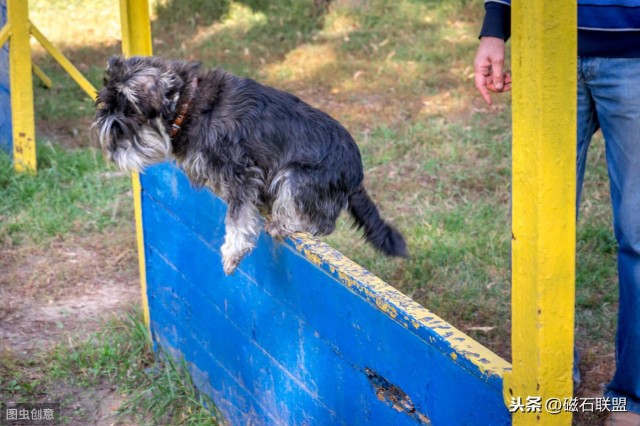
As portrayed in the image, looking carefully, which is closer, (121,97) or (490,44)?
(490,44)

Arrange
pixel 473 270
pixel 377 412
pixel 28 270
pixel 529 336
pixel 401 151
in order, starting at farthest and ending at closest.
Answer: pixel 401 151 → pixel 28 270 → pixel 473 270 → pixel 377 412 → pixel 529 336

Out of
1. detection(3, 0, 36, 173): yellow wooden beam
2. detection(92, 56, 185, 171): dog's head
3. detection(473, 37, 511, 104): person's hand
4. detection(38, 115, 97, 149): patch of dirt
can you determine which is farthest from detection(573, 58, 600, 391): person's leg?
detection(38, 115, 97, 149): patch of dirt

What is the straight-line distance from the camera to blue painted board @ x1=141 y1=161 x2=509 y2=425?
207 cm

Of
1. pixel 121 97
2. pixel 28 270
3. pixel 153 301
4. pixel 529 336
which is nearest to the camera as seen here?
pixel 529 336

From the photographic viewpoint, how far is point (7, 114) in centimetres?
667

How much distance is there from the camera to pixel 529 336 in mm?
1719

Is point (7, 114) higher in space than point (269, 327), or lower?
higher

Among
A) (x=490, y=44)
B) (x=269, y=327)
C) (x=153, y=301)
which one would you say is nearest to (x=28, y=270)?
(x=153, y=301)

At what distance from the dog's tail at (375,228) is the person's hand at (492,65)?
85 cm

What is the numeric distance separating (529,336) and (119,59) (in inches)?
Answer: 89.8

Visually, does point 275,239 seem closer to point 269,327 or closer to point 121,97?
point 269,327

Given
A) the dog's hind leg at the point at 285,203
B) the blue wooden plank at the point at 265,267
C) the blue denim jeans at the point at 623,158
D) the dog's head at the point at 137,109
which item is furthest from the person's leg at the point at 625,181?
the dog's head at the point at 137,109

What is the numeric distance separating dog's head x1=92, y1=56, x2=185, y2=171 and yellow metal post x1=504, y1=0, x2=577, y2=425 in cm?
195

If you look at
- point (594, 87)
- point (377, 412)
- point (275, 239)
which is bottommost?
point (377, 412)
